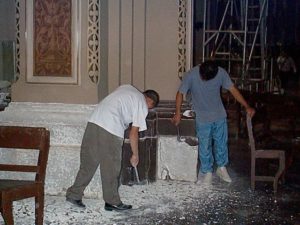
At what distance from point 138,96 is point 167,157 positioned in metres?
1.89

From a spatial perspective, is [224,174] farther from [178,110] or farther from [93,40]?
[93,40]

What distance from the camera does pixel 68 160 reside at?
6871mm

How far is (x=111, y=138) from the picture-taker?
630cm

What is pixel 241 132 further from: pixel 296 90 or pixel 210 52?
pixel 296 90

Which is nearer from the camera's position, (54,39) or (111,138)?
(111,138)

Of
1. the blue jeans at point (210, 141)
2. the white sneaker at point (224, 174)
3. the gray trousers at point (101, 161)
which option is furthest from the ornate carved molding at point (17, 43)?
the white sneaker at point (224, 174)

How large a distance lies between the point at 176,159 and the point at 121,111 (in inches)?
74.3

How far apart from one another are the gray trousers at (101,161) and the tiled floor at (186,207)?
0.70 ft

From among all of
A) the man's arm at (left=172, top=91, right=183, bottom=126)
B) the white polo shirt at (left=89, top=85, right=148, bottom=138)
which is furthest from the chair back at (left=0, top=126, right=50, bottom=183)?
the man's arm at (left=172, top=91, right=183, bottom=126)

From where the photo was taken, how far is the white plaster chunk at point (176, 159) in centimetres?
784

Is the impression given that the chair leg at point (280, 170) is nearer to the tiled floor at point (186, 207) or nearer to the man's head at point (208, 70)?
the tiled floor at point (186, 207)

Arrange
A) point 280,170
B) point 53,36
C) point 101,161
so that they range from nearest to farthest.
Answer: point 101,161
point 53,36
point 280,170

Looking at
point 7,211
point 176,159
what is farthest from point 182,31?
point 7,211

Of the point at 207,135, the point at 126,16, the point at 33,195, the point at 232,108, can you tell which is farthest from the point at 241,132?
the point at 33,195
